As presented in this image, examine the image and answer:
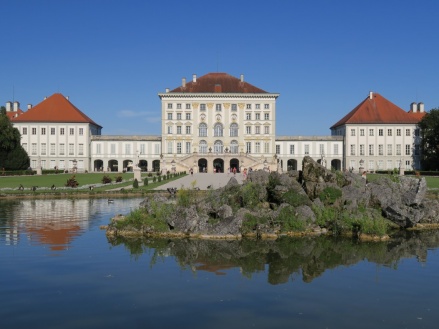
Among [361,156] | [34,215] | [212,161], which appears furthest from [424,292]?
[361,156]

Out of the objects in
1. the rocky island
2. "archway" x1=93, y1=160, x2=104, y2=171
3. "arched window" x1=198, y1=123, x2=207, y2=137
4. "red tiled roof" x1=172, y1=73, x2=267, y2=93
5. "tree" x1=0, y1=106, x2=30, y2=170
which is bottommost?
the rocky island

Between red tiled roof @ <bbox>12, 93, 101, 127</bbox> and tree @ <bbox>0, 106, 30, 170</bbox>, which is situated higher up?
red tiled roof @ <bbox>12, 93, 101, 127</bbox>

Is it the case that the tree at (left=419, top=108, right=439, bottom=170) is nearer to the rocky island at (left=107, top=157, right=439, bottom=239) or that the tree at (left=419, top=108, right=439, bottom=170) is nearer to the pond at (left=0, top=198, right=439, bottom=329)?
the rocky island at (left=107, top=157, right=439, bottom=239)

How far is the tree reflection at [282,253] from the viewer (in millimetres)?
12227

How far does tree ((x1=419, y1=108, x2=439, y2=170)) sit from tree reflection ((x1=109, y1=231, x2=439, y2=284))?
2066 inches

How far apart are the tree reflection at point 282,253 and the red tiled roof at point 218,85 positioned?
2413 inches

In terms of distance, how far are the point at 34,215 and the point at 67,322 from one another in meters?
14.7

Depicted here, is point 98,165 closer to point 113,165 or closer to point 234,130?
point 113,165

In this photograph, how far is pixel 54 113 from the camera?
3088 inches

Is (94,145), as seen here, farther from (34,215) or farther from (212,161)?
(34,215)

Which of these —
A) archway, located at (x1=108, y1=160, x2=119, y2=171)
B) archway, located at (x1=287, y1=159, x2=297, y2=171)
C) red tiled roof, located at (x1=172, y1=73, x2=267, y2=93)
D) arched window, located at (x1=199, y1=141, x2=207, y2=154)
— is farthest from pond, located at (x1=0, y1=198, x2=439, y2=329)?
archway, located at (x1=287, y1=159, x2=297, y2=171)

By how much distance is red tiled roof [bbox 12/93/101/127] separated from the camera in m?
77.2

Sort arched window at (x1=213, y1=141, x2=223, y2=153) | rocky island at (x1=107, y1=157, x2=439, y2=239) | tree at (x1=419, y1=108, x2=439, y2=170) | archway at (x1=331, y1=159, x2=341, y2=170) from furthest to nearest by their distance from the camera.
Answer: archway at (x1=331, y1=159, x2=341, y2=170)
arched window at (x1=213, y1=141, x2=223, y2=153)
tree at (x1=419, y1=108, x2=439, y2=170)
rocky island at (x1=107, y1=157, x2=439, y2=239)

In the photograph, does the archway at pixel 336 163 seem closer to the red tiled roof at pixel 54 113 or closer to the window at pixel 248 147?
the window at pixel 248 147
